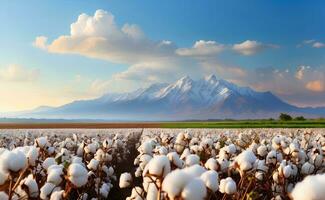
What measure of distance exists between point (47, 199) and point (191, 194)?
7.51 ft

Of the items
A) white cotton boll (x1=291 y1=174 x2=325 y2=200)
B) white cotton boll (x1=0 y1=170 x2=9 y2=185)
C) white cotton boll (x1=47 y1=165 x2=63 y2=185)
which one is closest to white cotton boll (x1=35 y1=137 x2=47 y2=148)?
white cotton boll (x1=47 y1=165 x2=63 y2=185)

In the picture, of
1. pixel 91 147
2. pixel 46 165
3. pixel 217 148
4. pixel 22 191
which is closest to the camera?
pixel 22 191

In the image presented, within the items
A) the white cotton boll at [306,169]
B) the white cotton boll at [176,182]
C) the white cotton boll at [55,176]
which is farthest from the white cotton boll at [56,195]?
the white cotton boll at [306,169]

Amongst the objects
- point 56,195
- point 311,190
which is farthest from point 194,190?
point 56,195

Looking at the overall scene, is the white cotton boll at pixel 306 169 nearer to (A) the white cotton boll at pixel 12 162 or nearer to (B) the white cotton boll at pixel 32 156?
(B) the white cotton boll at pixel 32 156

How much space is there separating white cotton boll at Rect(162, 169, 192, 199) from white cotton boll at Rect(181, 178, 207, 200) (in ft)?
0.06

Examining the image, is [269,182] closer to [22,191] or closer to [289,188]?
[289,188]

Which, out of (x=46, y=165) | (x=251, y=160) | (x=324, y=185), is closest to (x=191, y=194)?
(x=324, y=185)

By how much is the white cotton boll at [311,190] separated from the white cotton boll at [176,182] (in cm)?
45

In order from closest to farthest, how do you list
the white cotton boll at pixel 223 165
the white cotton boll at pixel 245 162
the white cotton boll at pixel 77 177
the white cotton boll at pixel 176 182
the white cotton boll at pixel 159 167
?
the white cotton boll at pixel 176 182, the white cotton boll at pixel 159 167, the white cotton boll at pixel 77 177, the white cotton boll at pixel 245 162, the white cotton boll at pixel 223 165

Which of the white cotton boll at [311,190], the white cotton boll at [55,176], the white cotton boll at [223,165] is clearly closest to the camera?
the white cotton boll at [311,190]

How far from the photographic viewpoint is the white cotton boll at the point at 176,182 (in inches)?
81.7

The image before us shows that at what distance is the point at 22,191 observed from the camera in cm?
370

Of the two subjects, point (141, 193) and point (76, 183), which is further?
point (141, 193)
